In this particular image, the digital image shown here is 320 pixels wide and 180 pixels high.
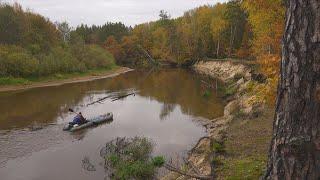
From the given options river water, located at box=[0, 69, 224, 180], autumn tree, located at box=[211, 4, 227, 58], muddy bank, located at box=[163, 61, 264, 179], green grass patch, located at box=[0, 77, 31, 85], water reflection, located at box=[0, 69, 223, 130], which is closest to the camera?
muddy bank, located at box=[163, 61, 264, 179]

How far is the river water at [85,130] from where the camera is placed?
75.3ft

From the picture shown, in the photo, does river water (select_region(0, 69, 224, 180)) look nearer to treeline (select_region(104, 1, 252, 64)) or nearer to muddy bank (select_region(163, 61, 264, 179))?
muddy bank (select_region(163, 61, 264, 179))

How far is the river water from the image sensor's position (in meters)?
22.9

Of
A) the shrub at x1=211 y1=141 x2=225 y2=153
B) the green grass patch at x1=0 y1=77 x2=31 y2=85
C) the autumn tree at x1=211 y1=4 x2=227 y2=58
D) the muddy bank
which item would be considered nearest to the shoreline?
the green grass patch at x1=0 y1=77 x2=31 y2=85

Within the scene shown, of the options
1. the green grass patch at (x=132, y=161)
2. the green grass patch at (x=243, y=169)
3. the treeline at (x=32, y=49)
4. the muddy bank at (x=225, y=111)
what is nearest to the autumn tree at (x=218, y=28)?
the muddy bank at (x=225, y=111)

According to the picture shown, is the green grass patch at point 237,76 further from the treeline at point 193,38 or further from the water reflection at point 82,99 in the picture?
the treeline at point 193,38

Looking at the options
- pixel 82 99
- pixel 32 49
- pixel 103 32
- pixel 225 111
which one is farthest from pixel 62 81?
pixel 103 32

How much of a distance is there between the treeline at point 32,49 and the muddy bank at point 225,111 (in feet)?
85.3

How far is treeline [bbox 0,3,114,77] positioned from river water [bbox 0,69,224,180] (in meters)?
6.35

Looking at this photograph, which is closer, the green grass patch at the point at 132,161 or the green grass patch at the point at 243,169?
the green grass patch at the point at 243,169

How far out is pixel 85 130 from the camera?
103 feet

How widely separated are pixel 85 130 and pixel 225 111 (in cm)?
1264

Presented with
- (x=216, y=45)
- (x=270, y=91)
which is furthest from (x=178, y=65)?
(x=270, y=91)

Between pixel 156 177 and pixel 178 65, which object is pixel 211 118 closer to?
pixel 156 177
